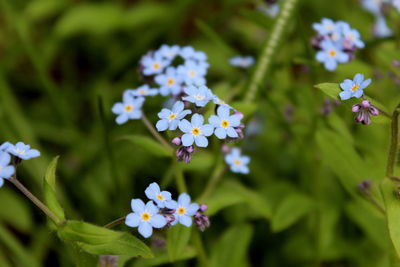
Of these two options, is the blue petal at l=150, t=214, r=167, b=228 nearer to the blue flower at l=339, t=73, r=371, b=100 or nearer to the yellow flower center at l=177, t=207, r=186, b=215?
the yellow flower center at l=177, t=207, r=186, b=215

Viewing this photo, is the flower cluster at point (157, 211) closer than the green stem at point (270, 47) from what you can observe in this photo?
Yes

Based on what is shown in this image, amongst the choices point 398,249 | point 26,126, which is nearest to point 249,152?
point 26,126

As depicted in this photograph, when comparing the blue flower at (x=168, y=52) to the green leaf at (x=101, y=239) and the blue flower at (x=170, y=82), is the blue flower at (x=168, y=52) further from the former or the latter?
the green leaf at (x=101, y=239)

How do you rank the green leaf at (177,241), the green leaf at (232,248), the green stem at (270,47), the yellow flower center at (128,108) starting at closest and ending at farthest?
the green leaf at (177,241)
the yellow flower center at (128,108)
the green leaf at (232,248)
the green stem at (270,47)

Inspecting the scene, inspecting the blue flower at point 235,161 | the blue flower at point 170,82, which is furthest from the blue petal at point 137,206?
the blue flower at point 235,161

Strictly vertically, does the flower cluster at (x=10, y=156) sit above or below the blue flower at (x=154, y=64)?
above

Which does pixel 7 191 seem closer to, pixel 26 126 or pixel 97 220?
pixel 26 126
